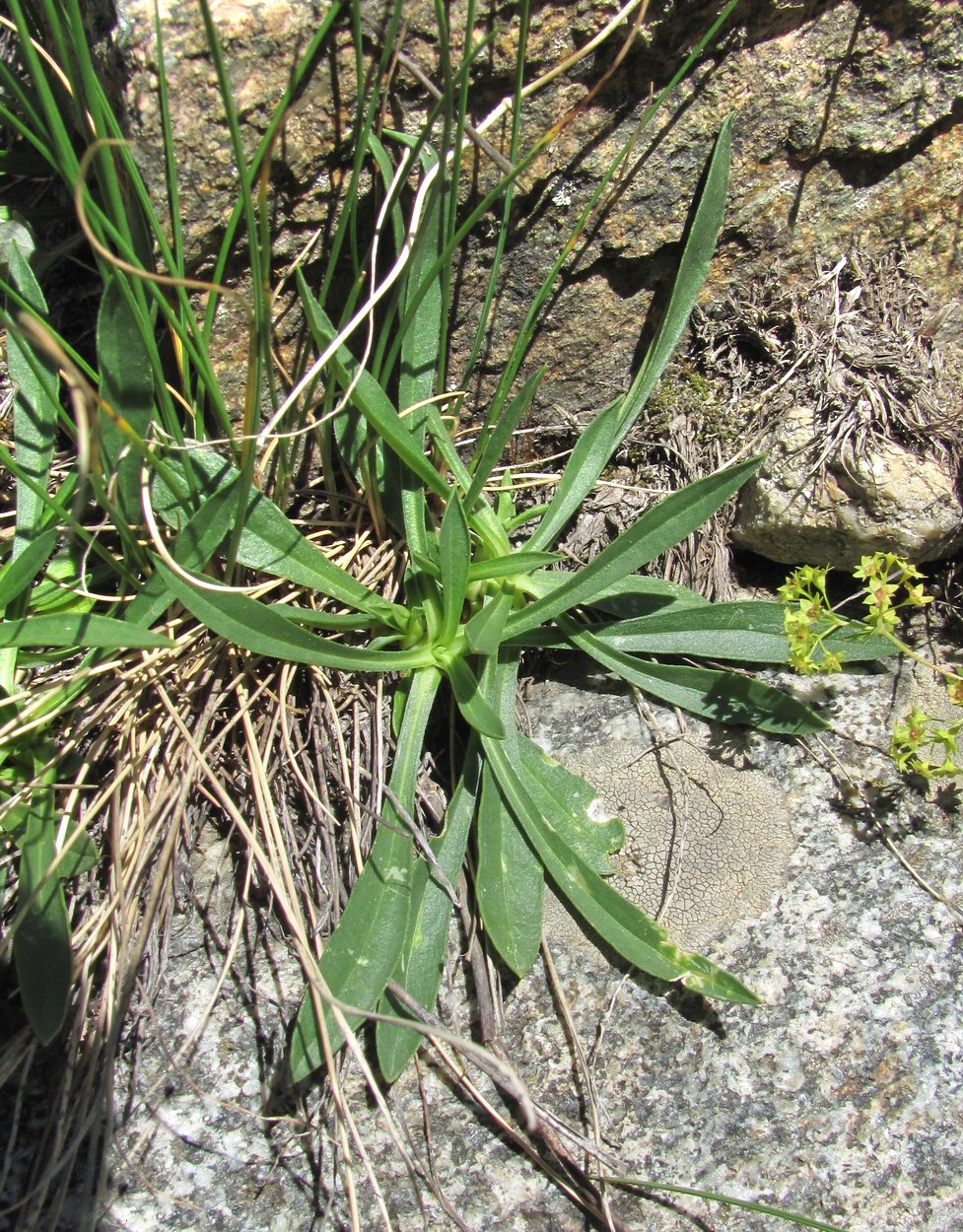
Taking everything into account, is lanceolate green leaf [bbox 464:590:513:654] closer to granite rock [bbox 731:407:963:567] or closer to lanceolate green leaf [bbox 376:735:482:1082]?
lanceolate green leaf [bbox 376:735:482:1082]

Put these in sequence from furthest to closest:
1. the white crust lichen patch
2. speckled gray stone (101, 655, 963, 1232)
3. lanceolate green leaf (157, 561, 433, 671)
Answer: the white crust lichen patch → lanceolate green leaf (157, 561, 433, 671) → speckled gray stone (101, 655, 963, 1232)

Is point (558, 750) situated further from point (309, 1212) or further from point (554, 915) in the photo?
point (309, 1212)

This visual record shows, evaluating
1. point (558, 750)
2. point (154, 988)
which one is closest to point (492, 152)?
point (558, 750)

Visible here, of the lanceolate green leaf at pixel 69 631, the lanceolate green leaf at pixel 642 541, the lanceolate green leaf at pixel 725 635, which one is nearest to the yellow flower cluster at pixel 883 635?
the lanceolate green leaf at pixel 725 635

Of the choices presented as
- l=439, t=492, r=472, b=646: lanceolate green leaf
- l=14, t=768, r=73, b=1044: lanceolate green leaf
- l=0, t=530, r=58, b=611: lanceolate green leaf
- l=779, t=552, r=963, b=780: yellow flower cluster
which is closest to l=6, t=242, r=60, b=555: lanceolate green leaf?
l=0, t=530, r=58, b=611: lanceolate green leaf

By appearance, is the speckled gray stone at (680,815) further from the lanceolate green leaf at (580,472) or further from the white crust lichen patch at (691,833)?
the lanceolate green leaf at (580,472)

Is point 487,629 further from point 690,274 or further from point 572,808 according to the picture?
point 690,274
